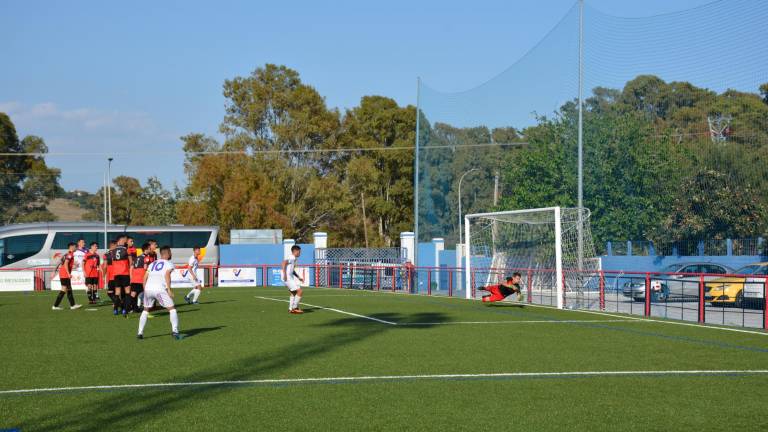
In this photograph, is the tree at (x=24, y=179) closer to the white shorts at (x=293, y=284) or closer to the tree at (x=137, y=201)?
the tree at (x=137, y=201)

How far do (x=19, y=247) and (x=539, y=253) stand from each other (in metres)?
32.2

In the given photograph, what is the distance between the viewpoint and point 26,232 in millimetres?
48031

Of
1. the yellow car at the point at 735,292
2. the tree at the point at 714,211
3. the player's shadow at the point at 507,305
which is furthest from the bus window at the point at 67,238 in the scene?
the yellow car at the point at 735,292

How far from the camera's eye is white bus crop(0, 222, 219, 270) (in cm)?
4766

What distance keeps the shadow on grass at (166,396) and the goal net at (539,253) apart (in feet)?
38.1

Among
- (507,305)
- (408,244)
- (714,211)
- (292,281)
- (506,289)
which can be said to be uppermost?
(714,211)

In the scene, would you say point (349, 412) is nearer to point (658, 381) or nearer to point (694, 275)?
point (658, 381)

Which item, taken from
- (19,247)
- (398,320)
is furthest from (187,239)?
(398,320)

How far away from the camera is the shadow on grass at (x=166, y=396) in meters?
8.03

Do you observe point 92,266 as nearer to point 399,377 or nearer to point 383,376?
point 383,376

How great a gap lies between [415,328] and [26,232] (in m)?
37.0

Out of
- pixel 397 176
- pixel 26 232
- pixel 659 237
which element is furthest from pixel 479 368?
pixel 397 176

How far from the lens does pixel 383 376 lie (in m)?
10.9

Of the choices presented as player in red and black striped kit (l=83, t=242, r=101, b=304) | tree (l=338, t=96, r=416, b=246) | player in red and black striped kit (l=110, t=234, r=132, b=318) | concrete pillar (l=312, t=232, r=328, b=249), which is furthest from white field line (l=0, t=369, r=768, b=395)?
tree (l=338, t=96, r=416, b=246)
